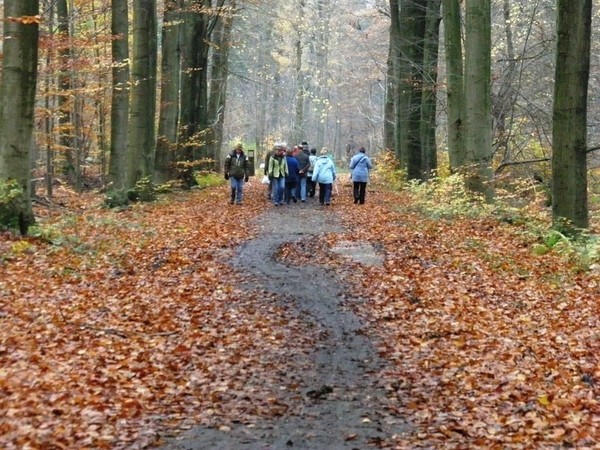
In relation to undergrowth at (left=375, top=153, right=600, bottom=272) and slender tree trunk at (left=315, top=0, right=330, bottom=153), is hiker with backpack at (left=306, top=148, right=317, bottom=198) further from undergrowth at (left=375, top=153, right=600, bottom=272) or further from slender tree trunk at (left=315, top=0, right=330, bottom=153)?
slender tree trunk at (left=315, top=0, right=330, bottom=153)

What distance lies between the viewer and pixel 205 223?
16266 mm

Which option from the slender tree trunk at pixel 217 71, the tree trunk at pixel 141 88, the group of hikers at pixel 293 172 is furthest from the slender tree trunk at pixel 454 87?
the slender tree trunk at pixel 217 71

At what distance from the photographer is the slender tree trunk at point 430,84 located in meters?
22.2

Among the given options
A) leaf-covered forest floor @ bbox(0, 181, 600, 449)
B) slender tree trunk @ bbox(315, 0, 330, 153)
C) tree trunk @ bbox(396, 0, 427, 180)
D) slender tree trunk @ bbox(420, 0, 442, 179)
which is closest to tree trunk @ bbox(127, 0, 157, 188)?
leaf-covered forest floor @ bbox(0, 181, 600, 449)

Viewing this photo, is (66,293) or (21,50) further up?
(21,50)

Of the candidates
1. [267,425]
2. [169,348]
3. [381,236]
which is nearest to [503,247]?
[381,236]

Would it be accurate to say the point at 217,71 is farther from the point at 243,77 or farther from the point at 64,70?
the point at 64,70

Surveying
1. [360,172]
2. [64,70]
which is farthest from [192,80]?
[360,172]

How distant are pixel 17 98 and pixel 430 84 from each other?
45.9 ft

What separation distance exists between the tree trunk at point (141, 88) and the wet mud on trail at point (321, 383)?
305 inches

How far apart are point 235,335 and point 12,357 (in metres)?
2.43

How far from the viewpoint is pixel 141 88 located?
18391mm

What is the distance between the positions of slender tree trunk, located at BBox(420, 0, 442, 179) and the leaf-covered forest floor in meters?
9.39

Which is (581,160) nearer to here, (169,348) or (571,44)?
(571,44)
